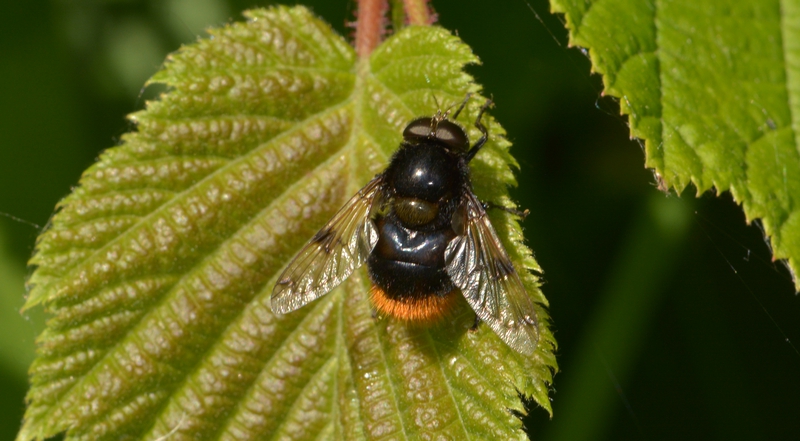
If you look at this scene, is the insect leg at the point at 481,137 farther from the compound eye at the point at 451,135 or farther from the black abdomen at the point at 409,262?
the black abdomen at the point at 409,262

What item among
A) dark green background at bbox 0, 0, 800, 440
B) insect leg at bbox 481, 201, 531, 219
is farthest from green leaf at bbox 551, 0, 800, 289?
dark green background at bbox 0, 0, 800, 440

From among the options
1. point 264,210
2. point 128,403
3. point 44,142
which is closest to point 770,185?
point 264,210

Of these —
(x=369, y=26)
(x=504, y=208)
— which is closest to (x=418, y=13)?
(x=369, y=26)

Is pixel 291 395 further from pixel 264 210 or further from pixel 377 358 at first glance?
pixel 264 210

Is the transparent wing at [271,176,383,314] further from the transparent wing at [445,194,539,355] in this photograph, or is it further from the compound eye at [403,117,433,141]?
the transparent wing at [445,194,539,355]

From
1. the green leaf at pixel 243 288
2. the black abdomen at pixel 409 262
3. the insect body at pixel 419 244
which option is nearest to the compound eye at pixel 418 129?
the insect body at pixel 419 244

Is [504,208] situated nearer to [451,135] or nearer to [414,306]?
[451,135]
